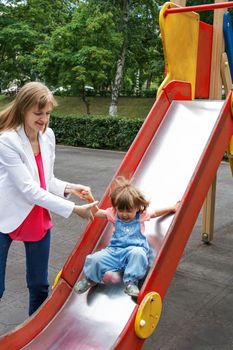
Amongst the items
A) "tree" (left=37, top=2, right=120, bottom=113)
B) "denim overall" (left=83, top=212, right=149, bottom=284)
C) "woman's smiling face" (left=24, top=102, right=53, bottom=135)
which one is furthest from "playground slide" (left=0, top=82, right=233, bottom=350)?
"tree" (left=37, top=2, right=120, bottom=113)

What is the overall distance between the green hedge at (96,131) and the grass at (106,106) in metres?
6.18

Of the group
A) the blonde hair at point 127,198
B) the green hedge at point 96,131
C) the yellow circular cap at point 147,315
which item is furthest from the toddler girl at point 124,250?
the green hedge at point 96,131

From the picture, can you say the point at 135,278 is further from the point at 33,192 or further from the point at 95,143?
the point at 95,143

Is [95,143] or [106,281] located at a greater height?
[106,281]

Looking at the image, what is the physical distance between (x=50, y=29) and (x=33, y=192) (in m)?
17.6

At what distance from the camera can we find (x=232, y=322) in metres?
3.33

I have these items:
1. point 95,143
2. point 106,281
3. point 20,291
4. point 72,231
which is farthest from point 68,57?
point 106,281

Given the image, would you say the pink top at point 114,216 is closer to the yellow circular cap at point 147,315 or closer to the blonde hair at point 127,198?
the blonde hair at point 127,198

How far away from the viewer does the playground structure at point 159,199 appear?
250 centimetres

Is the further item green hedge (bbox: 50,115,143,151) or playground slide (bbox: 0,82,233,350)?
green hedge (bbox: 50,115,143,151)

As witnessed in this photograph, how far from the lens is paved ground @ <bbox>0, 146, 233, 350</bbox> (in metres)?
3.12

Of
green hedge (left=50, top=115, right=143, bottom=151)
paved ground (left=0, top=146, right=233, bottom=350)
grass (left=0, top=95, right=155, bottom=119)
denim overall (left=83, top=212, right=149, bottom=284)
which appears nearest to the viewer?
denim overall (left=83, top=212, right=149, bottom=284)

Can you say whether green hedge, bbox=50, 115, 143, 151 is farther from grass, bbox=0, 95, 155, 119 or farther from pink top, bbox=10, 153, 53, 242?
pink top, bbox=10, 153, 53, 242

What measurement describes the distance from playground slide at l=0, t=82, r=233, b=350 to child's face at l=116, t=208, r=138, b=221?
0.91 ft
